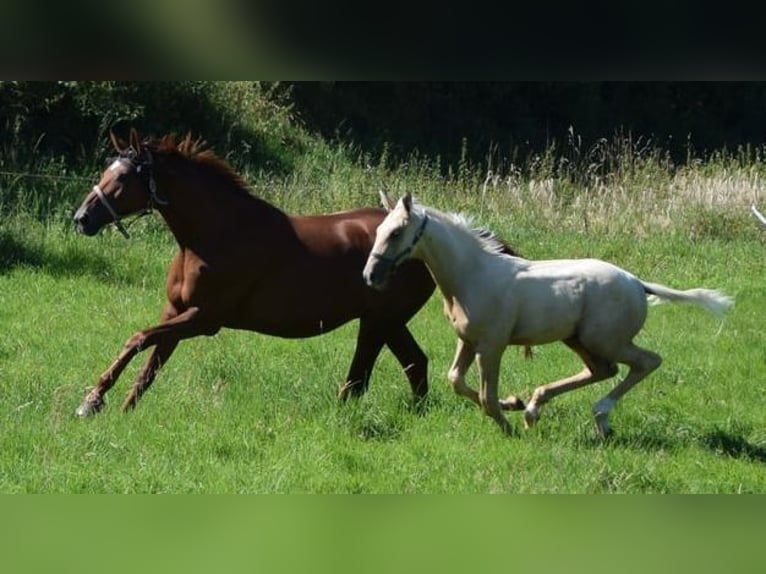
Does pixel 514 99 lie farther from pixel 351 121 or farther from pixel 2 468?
pixel 2 468

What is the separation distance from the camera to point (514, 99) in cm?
3108

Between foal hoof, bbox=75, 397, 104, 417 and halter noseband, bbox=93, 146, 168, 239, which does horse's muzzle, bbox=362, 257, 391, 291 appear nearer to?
halter noseband, bbox=93, 146, 168, 239

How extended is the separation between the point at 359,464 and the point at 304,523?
288cm

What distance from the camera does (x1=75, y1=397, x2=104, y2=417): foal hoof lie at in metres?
8.63

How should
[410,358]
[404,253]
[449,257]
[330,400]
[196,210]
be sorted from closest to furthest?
[404,253], [449,257], [330,400], [196,210], [410,358]

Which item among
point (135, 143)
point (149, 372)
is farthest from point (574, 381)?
point (135, 143)

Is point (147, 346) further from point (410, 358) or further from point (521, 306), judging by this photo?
point (521, 306)

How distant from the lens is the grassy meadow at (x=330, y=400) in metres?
7.29

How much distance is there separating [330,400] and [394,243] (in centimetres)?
154

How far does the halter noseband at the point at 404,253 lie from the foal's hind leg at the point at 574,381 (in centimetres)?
143

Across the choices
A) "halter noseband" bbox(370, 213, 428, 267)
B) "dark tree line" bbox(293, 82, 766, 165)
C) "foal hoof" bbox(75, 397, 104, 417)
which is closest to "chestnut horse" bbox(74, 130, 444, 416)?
"foal hoof" bbox(75, 397, 104, 417)

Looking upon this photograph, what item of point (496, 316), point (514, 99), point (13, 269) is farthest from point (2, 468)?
point (514, 99)

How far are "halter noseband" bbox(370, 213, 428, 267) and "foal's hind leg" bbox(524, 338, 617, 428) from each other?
143 cm

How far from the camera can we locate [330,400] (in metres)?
9.07
